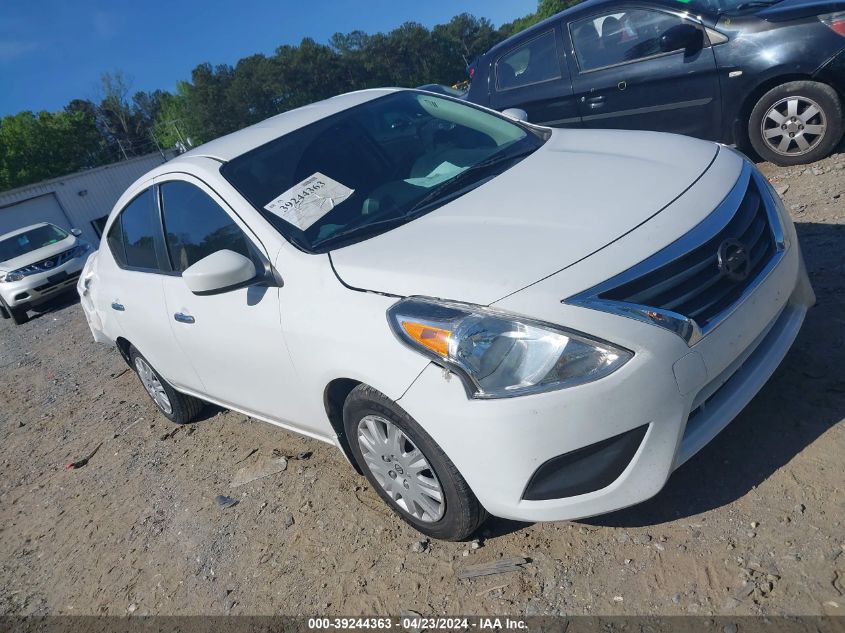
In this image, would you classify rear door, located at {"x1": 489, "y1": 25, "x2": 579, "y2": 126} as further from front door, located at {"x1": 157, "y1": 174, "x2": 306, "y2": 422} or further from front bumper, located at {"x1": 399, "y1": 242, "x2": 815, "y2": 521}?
front bumper, located at {"x1": 399, "y1": 242, "x2": 815, "y2": 521}

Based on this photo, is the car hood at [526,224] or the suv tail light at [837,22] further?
the suv tail light at [837,22]

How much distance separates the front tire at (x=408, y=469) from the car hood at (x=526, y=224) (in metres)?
0.47

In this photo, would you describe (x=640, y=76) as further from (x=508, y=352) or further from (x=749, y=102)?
(x=508, y=352)

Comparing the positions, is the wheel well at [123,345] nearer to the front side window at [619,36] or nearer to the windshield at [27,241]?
the front side window at [619,36]

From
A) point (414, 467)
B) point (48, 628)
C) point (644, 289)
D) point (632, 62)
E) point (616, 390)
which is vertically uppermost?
point (632, 62)

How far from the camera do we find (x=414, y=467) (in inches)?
97.3

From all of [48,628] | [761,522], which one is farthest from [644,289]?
[48,628]

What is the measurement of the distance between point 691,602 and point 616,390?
2.38 feet

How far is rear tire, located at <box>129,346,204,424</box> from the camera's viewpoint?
444cm

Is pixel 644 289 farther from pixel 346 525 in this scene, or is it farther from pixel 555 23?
pixel 555 23

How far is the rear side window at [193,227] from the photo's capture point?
305 centimetres

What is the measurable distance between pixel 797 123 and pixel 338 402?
15.1 feet

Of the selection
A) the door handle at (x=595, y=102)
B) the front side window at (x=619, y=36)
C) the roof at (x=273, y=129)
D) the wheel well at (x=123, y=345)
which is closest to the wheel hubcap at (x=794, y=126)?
the front side window at (x=619, y=36)

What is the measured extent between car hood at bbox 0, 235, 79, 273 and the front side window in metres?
10.7
